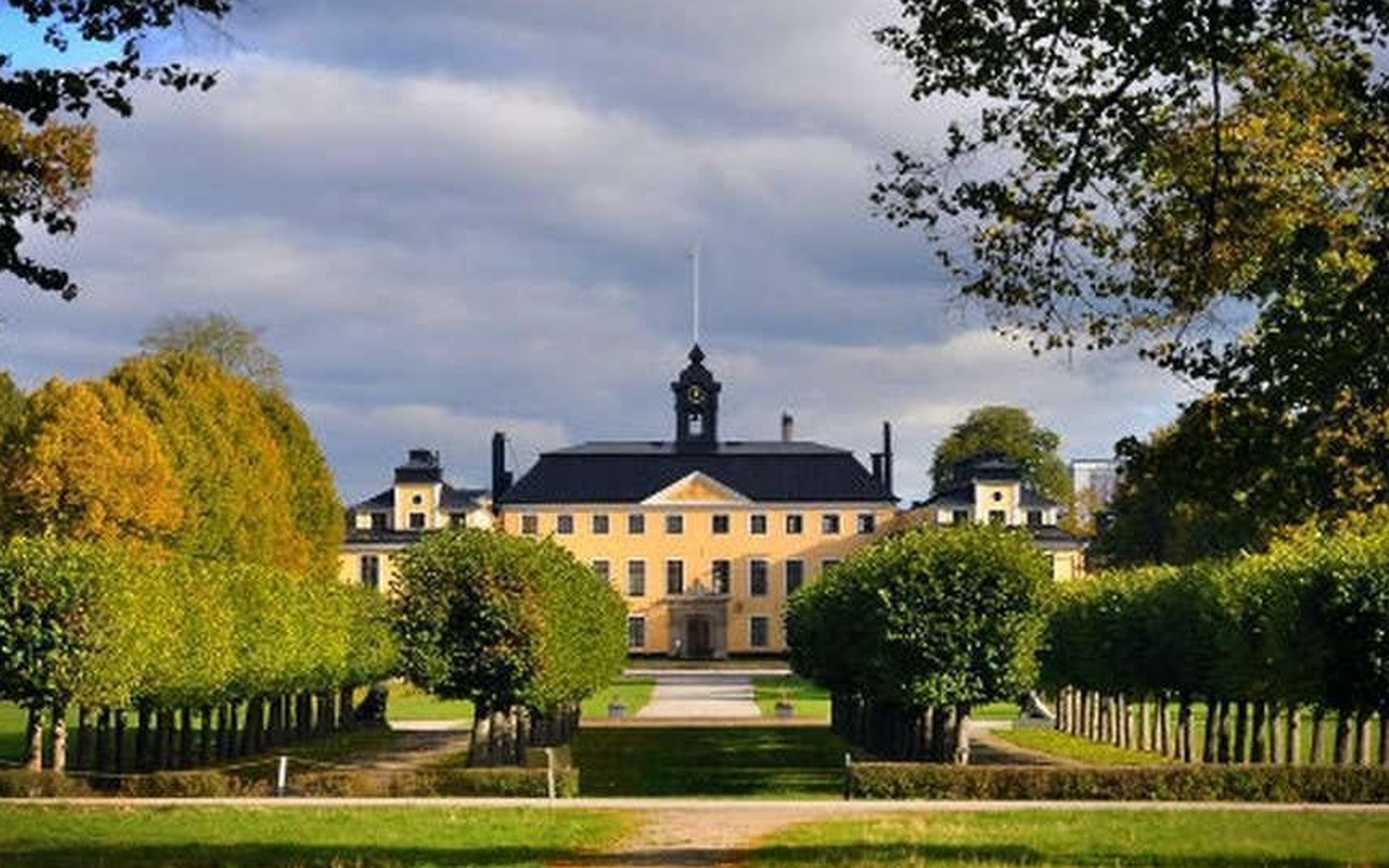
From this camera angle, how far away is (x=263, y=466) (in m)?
68.1

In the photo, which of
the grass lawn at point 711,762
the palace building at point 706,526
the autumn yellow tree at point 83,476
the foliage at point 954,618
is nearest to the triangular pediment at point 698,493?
the palace building at point 706,526

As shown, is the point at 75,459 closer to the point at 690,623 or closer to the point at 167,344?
the point at 167,344

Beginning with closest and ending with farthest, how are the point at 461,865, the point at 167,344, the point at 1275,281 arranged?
the point at 1275,281
the point at 461,865
the point at 167,344

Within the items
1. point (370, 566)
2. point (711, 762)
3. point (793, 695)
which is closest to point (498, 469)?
point (370, 566)

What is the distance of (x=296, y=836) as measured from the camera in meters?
23.2

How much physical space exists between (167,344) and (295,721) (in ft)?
83.2

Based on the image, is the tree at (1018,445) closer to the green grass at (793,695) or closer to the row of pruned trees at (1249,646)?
the green grass at (793,695)

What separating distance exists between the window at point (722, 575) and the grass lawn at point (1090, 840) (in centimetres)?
8326

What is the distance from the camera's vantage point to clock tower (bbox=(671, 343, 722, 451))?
114m

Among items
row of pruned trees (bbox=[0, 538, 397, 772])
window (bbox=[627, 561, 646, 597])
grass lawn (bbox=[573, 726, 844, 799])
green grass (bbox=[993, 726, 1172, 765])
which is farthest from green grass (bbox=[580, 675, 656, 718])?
window (bbox=[627, 561, 646, 597])

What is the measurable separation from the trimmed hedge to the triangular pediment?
8024cm

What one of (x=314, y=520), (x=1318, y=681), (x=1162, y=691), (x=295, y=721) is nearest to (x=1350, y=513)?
(x=1318, y=681)

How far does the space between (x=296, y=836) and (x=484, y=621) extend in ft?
50.5

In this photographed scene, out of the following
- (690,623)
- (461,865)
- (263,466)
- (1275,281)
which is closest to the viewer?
(1275,281)
